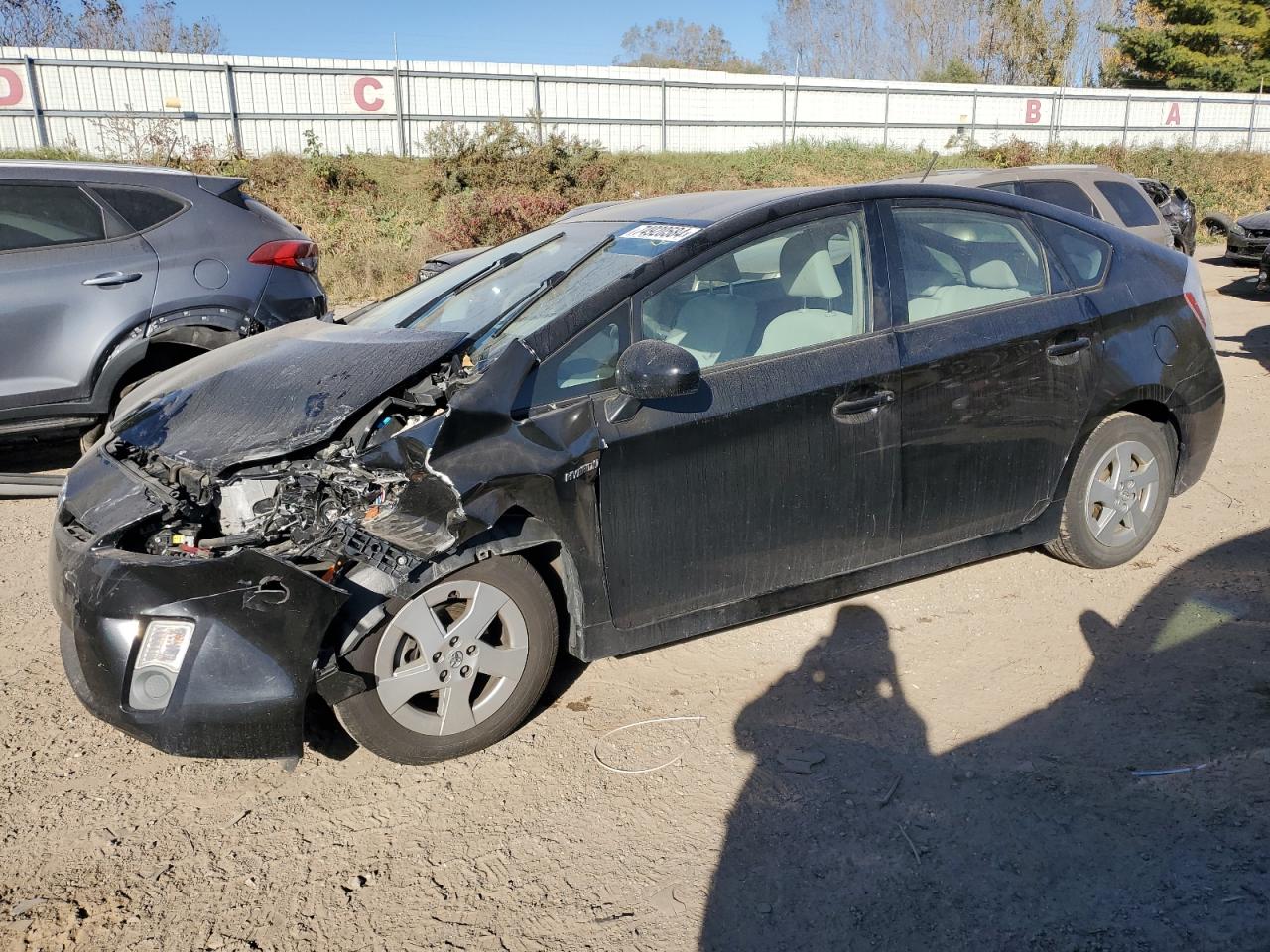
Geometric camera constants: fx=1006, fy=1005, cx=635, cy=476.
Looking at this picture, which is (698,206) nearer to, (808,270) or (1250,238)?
(808,270)

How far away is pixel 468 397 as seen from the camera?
3115 millimetres

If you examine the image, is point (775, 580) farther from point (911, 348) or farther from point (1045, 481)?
point (1045, 481)

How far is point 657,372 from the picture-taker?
3.14 metres

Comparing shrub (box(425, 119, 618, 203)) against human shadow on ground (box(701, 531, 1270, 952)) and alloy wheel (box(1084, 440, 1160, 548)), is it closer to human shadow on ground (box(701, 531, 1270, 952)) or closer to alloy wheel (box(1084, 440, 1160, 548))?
alloy wheel (box(1084, 440, 1160, 548))

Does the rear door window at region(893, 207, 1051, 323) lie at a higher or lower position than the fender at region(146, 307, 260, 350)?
higher

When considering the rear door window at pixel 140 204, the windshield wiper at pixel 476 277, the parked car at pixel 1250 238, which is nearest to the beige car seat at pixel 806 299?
the windshield wiper at pixel 476 277

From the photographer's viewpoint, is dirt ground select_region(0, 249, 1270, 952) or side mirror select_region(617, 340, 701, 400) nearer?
dirt ground select_region(0, 249, 1270, 952)

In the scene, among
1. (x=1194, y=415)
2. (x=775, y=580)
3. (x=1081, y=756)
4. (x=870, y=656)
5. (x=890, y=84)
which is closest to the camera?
(x=1081, y=756)

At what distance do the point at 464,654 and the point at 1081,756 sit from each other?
2032 mm

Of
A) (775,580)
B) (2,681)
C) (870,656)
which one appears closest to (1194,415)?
(870,656)

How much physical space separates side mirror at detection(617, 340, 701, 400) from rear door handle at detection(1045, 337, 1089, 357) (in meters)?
1.77

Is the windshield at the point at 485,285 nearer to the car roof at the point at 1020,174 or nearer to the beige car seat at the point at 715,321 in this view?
the beige car seat at the point at 715,321

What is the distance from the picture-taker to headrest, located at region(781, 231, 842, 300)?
3826 mm

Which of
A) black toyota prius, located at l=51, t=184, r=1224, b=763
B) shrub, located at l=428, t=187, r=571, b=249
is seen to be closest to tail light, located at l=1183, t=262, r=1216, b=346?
black toyota prius, located at l=51, t=184, r=1224, b=763
